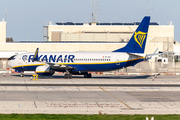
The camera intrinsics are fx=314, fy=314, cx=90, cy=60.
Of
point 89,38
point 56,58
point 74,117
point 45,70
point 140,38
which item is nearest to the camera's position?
point 74,117

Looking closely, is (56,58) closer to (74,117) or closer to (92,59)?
(92,59)

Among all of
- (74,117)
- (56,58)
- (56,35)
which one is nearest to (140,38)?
(56,58)

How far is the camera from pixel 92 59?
2015 inches

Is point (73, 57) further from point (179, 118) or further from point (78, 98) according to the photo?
point (179, 118)

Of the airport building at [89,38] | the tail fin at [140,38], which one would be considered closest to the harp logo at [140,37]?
the tail fin at [140,38]

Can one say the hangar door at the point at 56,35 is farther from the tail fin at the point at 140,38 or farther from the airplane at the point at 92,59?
the tail fin at the point at 140,38

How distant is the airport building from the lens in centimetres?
8500

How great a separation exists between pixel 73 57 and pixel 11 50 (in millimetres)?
38081

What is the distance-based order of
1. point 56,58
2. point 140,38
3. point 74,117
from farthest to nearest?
point 56,58 → point 140,38 → point 74,117

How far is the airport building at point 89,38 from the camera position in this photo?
85000 mm

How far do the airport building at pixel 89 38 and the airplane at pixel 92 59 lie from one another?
25629 millimetres

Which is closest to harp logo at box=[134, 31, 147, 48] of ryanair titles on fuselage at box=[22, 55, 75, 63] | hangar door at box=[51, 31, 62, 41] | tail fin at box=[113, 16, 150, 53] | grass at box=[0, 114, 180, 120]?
tail fin at box=[113, 16, 150, 53]

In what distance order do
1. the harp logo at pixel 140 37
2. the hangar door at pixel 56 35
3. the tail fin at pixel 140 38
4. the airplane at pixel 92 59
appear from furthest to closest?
the hangar door at pixel 56 35
the harp logo at pixel 140 37
the tail fin at pixel 140 38
the airplane at pixel 92 59

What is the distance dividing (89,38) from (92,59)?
48034mm
